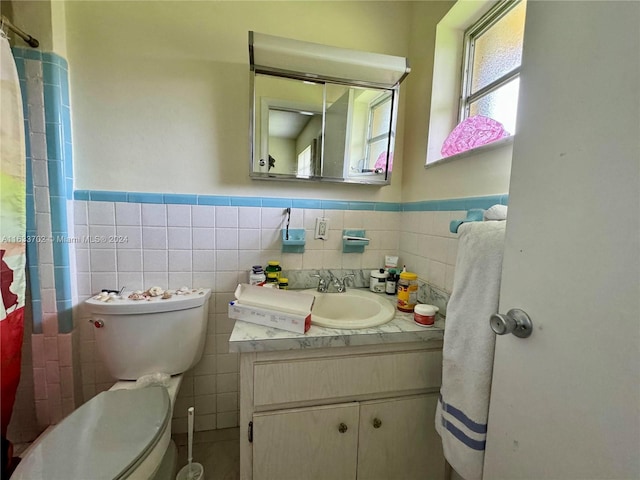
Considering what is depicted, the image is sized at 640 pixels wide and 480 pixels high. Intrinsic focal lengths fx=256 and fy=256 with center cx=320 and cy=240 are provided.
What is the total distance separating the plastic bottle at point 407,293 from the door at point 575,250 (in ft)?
1.62

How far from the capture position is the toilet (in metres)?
0.68

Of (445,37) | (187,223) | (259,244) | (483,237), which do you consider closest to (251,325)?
(259,244)

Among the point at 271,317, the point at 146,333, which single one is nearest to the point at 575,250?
the point at 271,317

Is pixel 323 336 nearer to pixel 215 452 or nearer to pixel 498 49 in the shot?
pixel 215 452

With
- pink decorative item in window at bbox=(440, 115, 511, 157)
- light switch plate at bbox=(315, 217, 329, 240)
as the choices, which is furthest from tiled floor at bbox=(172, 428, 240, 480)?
pink decorative item in window at bbox=(440, 115, 511, 157)

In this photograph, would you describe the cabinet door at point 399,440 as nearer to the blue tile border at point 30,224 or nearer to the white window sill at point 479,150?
the white window sill at point 479,150

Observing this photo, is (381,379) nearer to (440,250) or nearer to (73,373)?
(440,250)

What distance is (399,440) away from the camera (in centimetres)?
95

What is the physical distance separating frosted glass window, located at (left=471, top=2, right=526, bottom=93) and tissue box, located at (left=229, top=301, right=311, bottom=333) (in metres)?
1.14

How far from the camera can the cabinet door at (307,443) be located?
853mm

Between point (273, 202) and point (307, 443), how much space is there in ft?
3.23

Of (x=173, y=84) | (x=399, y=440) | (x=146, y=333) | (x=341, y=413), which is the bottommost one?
(x=399, y=440)

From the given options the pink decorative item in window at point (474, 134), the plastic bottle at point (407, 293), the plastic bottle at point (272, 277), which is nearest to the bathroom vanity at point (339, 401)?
the plastic bottle at point (407, 293)

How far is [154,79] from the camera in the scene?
3.70ft
